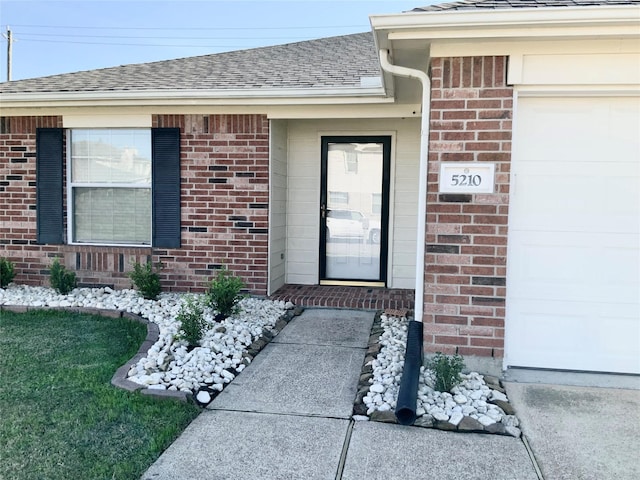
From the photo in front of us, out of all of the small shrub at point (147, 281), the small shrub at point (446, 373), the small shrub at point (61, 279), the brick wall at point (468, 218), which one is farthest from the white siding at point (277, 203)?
the small shrub at point (446, 373)

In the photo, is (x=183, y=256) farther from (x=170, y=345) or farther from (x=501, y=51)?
(x=501, y=51)

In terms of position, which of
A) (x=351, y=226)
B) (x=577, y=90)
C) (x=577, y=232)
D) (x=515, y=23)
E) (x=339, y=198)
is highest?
(x=515, y=23)

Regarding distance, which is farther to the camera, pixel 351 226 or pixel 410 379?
pixel 351 226

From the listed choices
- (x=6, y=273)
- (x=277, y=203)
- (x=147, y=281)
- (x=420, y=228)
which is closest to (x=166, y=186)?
(x=147, y=281)

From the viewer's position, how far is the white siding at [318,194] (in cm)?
716

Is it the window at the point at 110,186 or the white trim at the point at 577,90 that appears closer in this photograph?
the white trim at the point at 577,90

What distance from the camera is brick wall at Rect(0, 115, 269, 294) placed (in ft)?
22.0

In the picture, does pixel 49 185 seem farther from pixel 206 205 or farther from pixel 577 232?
pixel 577 232

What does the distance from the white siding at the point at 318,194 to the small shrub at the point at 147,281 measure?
190 centimetres

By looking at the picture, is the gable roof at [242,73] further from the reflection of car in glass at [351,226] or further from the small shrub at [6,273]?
the small shrub at [6,273]

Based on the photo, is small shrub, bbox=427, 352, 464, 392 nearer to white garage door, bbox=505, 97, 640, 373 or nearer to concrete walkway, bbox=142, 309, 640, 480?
concrete walkway, bbox=142, 309, 640, 480

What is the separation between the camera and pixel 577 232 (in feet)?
13.6

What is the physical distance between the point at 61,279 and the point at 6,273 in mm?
984

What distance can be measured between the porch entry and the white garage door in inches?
125
